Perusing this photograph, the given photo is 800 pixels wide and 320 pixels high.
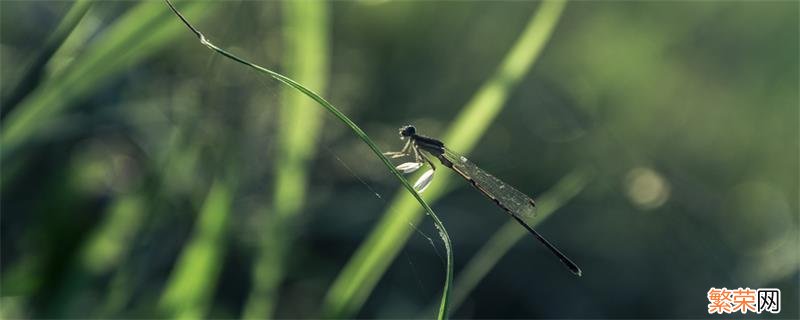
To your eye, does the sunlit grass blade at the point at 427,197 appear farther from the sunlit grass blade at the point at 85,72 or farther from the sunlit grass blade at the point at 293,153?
the sunlit grass blade at the point at 85,72

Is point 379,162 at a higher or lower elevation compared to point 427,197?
higher

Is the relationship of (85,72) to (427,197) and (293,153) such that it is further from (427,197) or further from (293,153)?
(427,197)

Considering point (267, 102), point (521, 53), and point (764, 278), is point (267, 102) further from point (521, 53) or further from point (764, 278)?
point (764, 278)

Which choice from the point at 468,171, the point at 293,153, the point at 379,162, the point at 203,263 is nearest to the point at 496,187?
the point at 468,171

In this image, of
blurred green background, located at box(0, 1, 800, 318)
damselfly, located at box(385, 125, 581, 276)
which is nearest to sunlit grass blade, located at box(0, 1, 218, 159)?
blurred green background, located at box(0, 1, 800, 318)

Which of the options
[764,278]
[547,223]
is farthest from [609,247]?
[764,278]

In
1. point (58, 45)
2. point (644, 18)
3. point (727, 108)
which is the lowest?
Answer: point (58, 45)
